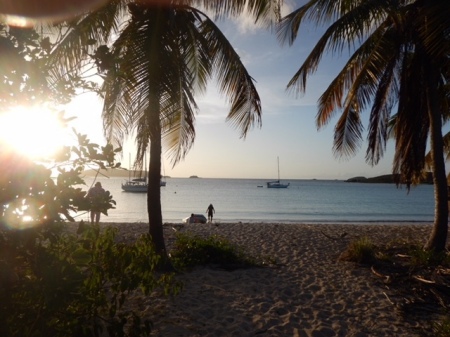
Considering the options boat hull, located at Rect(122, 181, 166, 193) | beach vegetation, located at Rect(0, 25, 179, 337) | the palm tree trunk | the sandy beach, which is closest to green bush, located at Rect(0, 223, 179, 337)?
beach vegetation, located at Rect(0, 25, 179, 337)

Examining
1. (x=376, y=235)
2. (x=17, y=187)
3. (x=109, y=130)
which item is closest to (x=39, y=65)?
(x=17, y=187)

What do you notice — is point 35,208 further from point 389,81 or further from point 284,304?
point 389,81

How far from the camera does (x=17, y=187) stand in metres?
2.65

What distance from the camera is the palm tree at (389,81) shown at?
8.44 meters

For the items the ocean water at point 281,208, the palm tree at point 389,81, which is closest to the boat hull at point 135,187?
the ocean water at point 281,208

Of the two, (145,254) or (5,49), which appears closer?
(5,49)

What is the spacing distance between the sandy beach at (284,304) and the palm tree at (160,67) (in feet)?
4.88

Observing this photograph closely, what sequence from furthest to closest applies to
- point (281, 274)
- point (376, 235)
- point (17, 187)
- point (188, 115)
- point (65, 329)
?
1. point (376, 235)
2. point (281, 274)
3. point (188, 115)
4. point (65, 329)
5. point (17, 187)

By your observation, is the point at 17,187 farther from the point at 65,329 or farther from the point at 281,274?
the point at 281,274

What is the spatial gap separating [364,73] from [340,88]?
87cm

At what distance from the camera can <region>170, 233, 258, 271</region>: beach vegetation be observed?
8117 millimetres

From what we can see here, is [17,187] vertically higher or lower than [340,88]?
lower

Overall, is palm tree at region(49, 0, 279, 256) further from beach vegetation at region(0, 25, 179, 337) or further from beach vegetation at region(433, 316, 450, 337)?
beach vegetation at region(433, 316, 450, 337)

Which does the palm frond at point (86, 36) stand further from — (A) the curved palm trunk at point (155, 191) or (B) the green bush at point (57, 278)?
(B) the green bush at point (57, 278)
